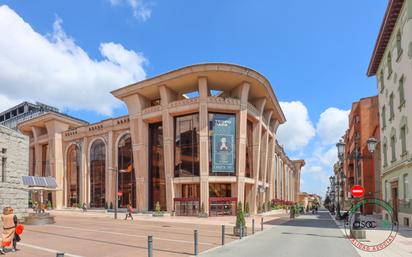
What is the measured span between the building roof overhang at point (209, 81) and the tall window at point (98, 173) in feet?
41.0

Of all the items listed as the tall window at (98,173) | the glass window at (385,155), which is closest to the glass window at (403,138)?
the glass window at (385,155)

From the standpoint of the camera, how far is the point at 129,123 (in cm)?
5525

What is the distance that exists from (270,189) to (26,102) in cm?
9120

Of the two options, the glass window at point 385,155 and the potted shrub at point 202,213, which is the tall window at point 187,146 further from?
the glass window at point 385,155

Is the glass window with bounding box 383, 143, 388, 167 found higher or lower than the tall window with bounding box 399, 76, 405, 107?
lower

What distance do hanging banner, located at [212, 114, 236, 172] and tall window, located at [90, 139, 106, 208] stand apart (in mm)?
23530

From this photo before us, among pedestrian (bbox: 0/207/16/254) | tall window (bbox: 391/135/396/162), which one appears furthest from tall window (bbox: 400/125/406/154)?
pedestrian (bbox: 0/207/16/254)

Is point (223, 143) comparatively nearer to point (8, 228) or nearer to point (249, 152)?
point (249, 152)

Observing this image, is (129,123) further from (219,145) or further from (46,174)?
(46,174)

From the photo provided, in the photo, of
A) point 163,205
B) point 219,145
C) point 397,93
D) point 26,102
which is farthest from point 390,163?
point 26,102

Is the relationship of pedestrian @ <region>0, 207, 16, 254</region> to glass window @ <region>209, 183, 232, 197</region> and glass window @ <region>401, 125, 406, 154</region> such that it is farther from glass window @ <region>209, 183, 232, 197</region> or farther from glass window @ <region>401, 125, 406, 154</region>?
glass window @ <region>209, 183, 232, 197</region>

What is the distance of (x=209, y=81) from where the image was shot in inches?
1827

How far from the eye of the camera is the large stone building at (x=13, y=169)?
992 inches

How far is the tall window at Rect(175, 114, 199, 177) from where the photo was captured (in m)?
46.0
